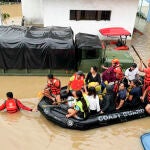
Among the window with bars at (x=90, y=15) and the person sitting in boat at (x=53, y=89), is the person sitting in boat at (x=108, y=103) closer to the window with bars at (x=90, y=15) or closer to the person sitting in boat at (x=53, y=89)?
the person sitting in boat at (x=53, y=89)

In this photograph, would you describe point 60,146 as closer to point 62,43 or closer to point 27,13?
point 62,43

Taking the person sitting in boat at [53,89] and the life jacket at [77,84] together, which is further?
the life jacket at [77,84]

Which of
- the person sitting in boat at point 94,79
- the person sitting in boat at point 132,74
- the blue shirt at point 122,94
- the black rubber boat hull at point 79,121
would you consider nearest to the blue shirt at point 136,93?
the black rubber boat hull at point 79,121

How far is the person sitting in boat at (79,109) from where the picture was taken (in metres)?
7.86

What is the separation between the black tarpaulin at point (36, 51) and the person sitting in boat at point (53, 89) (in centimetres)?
258

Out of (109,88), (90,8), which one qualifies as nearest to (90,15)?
(90,8)

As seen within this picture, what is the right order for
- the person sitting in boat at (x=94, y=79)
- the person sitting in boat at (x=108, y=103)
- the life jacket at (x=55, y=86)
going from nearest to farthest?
the person sitting in boat at (x=108, y=103)
the life jacket at (x=55, y=86)
the person sitting in boat at (x=94, y=79)

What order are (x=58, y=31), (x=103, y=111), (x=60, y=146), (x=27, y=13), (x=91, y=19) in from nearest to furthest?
(x=60, y=146), (x=103, y=111), (x=58, y=31), (x=91, y=19), (x=27, y=13)

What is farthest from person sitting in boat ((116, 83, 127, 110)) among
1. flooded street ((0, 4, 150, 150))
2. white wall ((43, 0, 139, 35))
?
white wall ((43, 0, 139, 35))

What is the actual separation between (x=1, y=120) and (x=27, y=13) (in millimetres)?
11209

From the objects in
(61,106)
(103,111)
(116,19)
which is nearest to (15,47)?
(61,106)

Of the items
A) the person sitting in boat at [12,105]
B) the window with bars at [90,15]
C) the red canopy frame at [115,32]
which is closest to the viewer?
the person sitting in boat at [12,105]

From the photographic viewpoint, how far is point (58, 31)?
40.0 ft

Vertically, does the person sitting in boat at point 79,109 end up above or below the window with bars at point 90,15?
below
